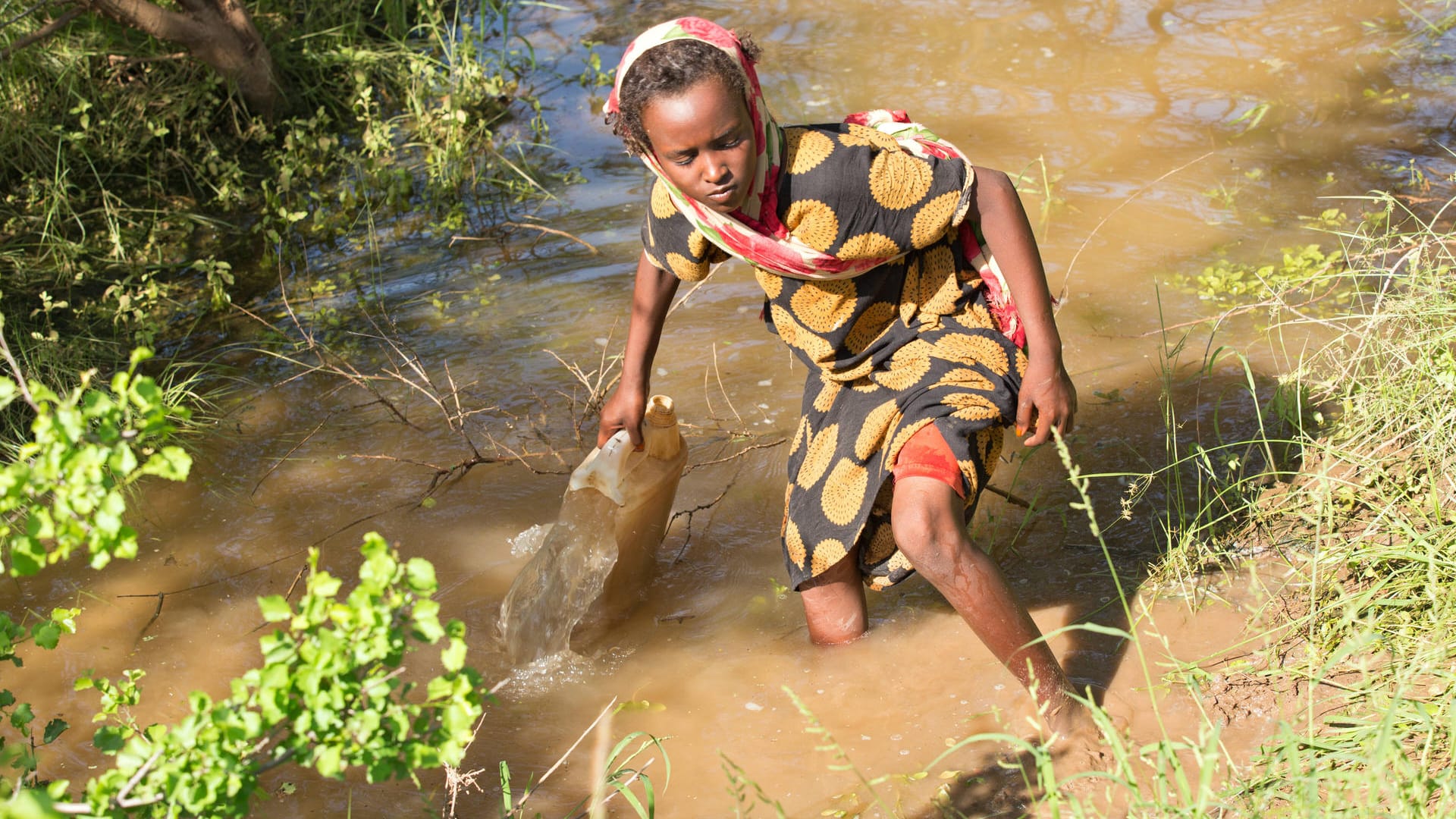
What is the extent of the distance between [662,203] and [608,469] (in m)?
0.64

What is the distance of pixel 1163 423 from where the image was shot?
317cm

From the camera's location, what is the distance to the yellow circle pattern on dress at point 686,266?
2430mm

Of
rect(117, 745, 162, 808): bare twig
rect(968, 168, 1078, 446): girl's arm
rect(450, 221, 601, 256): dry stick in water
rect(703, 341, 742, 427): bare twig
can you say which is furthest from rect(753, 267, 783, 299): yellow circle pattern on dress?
rect(450, 221, 601, 256): dry stick in water

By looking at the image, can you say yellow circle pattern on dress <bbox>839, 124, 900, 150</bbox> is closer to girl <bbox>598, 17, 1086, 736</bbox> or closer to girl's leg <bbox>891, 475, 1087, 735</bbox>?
girl <bbox>598, 17, 1086, 736</bbox>

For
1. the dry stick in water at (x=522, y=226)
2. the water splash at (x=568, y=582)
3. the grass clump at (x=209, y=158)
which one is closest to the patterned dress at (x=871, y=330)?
the water splash at (x=568, y=582)

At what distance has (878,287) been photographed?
7.61 ft

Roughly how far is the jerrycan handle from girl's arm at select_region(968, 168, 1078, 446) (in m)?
0.94

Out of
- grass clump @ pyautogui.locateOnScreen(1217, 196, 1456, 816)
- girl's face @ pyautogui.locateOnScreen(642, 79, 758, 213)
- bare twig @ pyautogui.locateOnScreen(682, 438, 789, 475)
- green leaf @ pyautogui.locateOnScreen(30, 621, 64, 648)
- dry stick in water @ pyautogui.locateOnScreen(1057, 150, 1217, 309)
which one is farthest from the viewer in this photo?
dry stick in water @ pyautogui.locateOnScreen(1057, 150, 1217, 309)

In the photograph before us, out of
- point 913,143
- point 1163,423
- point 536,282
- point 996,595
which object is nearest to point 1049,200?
point 1163,423

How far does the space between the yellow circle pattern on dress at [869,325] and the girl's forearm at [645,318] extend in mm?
430

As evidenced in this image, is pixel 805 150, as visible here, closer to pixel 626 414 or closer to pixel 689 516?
pixel 626 414

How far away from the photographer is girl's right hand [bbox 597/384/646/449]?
8.73ft

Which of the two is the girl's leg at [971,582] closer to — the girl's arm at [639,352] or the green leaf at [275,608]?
the girl's arm at [639,352]

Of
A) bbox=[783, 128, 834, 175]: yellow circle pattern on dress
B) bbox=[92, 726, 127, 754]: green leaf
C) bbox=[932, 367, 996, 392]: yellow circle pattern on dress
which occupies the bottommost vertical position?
bbox=[932, 367, 996, 392]: yellow circle pattern on dress
